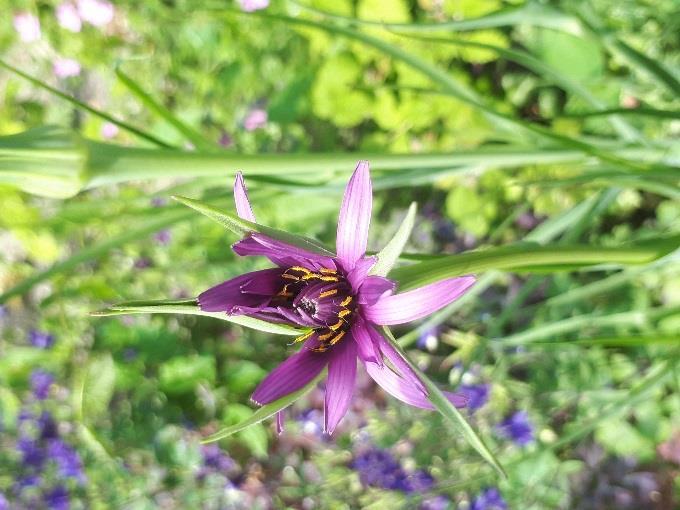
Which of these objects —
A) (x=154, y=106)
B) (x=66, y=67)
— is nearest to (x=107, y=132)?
(x=66, y=67)

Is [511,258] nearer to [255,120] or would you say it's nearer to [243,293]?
[243,293]

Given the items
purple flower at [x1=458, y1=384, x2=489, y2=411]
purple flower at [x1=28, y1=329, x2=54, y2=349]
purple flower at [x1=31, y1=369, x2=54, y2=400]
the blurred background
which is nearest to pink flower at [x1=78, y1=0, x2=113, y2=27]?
the blurred background

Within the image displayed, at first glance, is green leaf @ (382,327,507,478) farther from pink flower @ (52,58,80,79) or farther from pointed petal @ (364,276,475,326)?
pink flower @ (52,58,80,79)

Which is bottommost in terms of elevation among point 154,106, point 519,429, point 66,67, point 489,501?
point 489,501

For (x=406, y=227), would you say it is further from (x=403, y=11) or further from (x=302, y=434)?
(x=302, y=434)

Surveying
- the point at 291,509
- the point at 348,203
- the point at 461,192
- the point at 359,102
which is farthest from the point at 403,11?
the point at 291,509

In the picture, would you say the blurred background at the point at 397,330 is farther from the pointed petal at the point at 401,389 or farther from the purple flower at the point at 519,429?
the pointed petal at the point at 401,389
